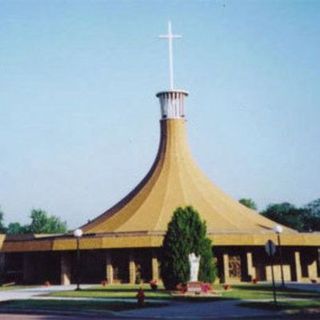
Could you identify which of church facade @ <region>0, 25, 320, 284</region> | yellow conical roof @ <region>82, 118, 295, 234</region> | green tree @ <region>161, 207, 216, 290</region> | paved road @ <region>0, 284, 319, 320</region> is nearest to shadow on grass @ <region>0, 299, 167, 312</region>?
paved road @ <region>0, 284, 319, 320</region>

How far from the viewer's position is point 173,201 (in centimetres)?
3862

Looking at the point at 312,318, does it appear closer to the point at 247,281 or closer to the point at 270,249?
the point at 270,249

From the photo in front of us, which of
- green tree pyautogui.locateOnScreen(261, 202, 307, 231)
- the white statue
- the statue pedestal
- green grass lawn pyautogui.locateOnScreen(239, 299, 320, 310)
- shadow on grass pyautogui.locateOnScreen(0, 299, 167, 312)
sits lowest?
green grass lawn pyautogui.locateOnScreen(239, 299, 320, 310)

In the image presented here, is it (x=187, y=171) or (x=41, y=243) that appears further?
(x=187, y=171)

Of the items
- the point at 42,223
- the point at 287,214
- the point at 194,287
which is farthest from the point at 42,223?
the point at 194,287

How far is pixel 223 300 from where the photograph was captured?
67.0 ft

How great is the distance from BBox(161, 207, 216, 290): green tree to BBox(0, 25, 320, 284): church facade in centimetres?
765

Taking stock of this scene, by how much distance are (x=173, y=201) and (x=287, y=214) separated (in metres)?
50.2

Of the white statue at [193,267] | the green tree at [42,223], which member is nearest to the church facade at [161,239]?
the white statue at [193,267]

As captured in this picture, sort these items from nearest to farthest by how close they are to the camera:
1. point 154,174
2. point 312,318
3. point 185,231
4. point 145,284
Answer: point 312,318 → point 185,231 → point 145,284 → point 154,174

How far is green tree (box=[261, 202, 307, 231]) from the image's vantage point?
82.6 m

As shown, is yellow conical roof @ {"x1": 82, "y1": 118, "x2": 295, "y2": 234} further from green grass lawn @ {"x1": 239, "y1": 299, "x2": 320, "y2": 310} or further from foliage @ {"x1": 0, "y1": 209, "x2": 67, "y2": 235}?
foliage @ {"x1": 0, "y1": 209, "x2": 67, "y2": 235}

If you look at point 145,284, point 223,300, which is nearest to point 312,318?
point 223,300

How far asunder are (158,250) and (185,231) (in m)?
9.15
